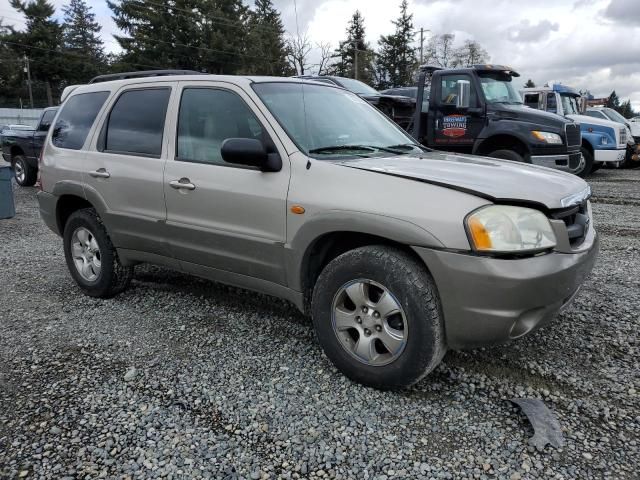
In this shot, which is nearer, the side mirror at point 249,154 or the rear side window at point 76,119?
the side mirror at point 249,154

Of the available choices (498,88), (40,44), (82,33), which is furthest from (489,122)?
(82,33)

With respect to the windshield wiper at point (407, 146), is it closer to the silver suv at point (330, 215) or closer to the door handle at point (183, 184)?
the silver suv at point (330, 215)

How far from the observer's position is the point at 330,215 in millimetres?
A: 2906

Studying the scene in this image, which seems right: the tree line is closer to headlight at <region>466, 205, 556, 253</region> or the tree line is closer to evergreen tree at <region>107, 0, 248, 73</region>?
evergreen tree at <region>107, 0, 248, 73</region>

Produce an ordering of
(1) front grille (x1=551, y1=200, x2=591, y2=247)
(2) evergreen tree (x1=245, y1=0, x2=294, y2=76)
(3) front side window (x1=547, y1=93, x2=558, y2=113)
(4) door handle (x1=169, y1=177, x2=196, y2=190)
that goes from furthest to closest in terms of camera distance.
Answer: (2) evergreen tree (x1=245, y1=0, x2=294, y2=76)
(3) front side window (x1=547, y1=93, x2=558, y2=113)
(4) door handle (x1=169, y1=177, x2=196, y2=190)
(1) front grille (x1=551, y1=200, x2=591, y2=247)

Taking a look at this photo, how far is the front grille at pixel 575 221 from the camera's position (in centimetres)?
277

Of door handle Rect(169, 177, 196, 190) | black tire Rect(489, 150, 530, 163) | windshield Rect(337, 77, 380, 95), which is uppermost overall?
windshield Rect(337, 77, 380, 95)

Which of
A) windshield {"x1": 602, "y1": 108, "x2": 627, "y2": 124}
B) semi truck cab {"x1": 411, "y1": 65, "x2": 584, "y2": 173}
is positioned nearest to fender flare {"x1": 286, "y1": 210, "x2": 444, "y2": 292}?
semi truck cab {"x1": 411, "y1": 65, "x2": 584, "y2": 173}

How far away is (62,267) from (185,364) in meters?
3.18

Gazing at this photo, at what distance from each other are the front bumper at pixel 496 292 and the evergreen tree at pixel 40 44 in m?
54.9

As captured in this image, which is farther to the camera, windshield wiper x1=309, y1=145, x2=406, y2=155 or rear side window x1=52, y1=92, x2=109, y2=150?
rear side window x1=52, y1=92, x2=109, y2=150

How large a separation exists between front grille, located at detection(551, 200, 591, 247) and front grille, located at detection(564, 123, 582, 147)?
7.03 metres

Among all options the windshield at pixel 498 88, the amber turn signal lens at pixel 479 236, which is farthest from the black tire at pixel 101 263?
the windshield at pixel 498 88

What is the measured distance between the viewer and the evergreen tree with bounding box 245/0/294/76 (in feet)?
150
